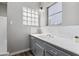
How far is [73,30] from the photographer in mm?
2209

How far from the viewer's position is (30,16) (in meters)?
4.23

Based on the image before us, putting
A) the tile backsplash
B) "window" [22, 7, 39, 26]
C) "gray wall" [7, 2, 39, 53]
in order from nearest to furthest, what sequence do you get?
the tile backsplash < "gray wall" [7, 2, 39, 53] < "window" [22, 7, 39, 26]

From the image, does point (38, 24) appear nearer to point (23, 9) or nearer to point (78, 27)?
point (23, 9)

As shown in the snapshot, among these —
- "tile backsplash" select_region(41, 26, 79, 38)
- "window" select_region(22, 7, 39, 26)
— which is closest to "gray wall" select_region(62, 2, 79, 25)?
"tile backsplash" select_region(41, 26, 79, 38)

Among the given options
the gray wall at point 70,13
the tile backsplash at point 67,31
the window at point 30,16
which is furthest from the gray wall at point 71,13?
the window at point 30,16

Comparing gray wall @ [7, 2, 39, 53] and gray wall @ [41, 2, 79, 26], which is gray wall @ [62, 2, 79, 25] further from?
gray wall @ [7, 2, 39, 53]

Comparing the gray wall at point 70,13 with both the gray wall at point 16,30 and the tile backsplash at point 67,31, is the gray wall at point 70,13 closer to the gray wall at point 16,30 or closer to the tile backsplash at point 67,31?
the tile backsplash at point 67,31

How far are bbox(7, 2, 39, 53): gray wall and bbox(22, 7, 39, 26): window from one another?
20 cm

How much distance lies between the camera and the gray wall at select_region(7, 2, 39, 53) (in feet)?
11.5

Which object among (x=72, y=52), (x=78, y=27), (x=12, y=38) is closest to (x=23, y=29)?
(x=12, y=38)

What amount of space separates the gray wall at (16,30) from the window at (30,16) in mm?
203

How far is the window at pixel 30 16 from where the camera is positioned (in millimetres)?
4010

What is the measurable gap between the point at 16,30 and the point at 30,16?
39.2 inches

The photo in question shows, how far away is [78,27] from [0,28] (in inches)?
86.3
